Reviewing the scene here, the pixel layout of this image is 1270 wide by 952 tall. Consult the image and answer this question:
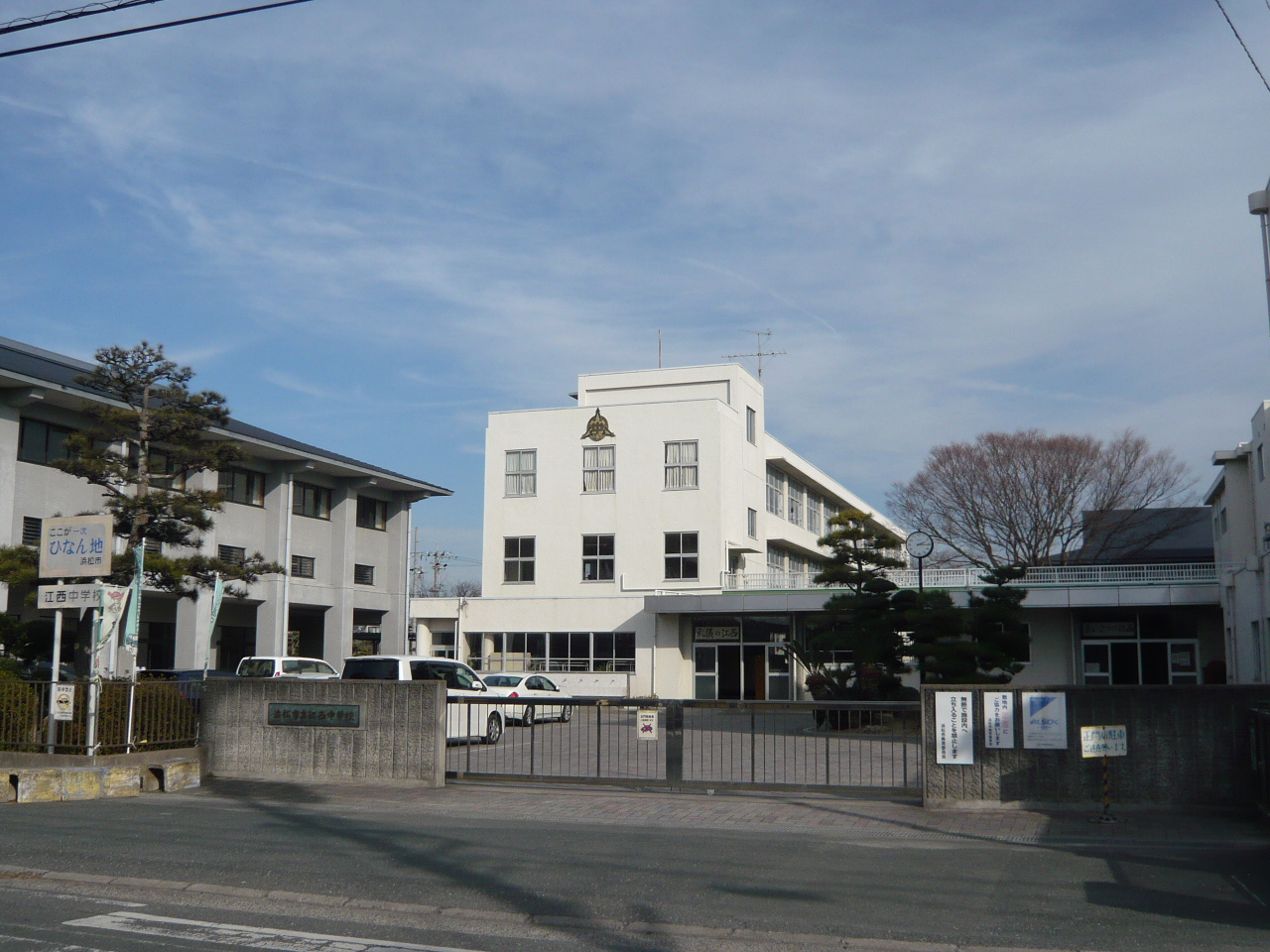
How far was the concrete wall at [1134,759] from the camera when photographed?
41.3ft

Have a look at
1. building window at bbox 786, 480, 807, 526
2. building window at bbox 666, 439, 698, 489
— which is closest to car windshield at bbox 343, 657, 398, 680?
building window at bbox 666, 439, 698, 489

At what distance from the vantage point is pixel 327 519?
42.9m

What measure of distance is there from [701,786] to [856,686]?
47.3 feet

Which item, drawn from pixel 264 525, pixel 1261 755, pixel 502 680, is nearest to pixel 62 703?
pixel 1261 755

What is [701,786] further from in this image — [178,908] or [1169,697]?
[178,908]

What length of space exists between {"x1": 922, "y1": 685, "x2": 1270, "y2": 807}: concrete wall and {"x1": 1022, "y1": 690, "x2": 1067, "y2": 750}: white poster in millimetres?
78

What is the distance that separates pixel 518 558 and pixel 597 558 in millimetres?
3267

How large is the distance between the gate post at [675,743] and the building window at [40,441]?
22704mm

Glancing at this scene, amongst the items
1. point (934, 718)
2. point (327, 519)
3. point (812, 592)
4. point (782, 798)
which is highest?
point (327, 519)

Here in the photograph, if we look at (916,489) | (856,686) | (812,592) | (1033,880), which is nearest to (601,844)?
(1033,880)

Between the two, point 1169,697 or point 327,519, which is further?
point 327,519

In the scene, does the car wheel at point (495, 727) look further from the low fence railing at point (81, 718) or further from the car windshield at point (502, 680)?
the car windshield at point (502, 680)

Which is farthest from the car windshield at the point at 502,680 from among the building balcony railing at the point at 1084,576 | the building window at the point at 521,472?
the building window at the point at 521,472

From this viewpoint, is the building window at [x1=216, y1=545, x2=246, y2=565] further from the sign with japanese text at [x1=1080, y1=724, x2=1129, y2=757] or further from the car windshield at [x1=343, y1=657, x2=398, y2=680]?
the sign with japanese text at [x1=1080, y1=724, x2=1129, y2=757]
